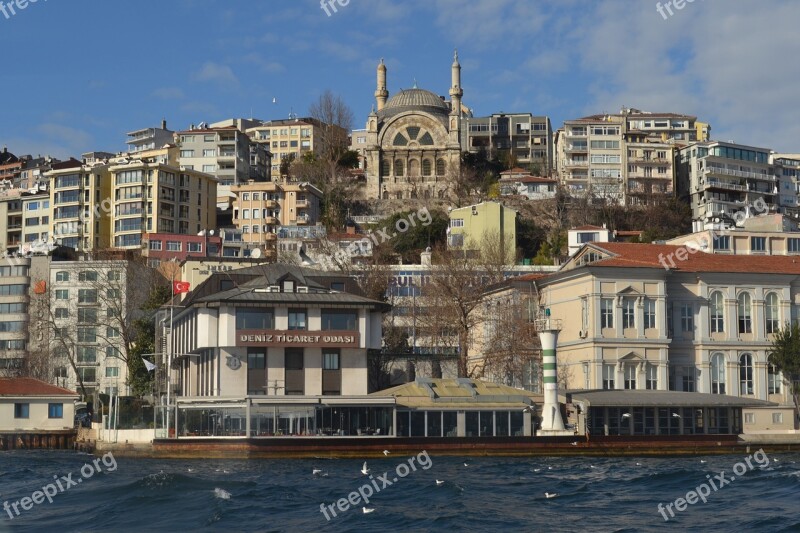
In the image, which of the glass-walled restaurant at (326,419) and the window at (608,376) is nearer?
the glass-walled restaurant at (326,419)

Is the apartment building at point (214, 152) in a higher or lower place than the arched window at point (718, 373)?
higher

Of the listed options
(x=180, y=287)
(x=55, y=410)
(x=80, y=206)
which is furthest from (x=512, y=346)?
(x=80, y=206)

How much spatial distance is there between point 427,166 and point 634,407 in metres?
69.8

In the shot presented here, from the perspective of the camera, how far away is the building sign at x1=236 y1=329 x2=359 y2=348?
5644 cm

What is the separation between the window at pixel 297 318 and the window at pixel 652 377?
18.4m

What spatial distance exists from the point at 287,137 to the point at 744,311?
3683 inches

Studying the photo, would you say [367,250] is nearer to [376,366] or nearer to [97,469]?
[376,366]

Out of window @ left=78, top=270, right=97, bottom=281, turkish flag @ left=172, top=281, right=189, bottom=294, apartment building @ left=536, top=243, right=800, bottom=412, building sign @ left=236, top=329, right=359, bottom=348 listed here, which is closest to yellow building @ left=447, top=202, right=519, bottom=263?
window @ left=78, top=270, right=97, bottom=281

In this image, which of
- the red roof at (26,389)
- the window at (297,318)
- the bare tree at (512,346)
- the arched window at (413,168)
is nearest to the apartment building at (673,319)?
the bare tree at (512,346)

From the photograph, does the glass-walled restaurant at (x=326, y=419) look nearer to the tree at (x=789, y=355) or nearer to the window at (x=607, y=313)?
the window at (x=607, y=313)

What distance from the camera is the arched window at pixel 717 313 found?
6450 cm

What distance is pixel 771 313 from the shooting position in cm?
6500

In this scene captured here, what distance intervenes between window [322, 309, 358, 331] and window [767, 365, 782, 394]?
75.5 ft

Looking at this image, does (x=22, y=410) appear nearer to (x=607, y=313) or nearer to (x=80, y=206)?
(x=607, y=313)
